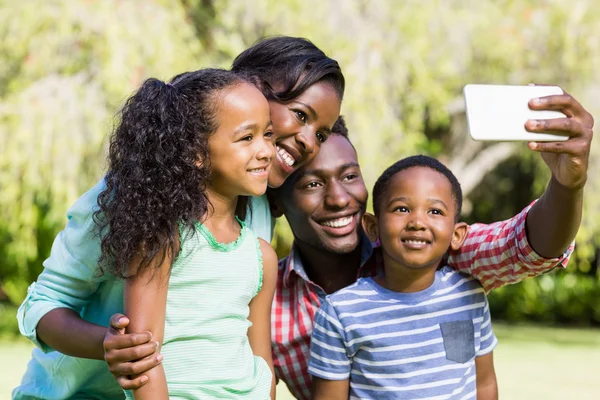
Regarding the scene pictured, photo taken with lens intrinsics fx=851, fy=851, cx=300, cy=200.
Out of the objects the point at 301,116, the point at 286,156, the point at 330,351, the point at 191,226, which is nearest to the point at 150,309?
the point at 191,226

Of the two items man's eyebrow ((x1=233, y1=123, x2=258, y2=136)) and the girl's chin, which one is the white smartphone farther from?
the girl's chin

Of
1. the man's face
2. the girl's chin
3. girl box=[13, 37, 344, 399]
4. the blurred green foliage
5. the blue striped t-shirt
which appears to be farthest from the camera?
the blurred green foliage

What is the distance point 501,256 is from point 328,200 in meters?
0.66

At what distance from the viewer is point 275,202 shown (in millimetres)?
3184

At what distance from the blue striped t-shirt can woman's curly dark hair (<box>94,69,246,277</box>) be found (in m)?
0.64

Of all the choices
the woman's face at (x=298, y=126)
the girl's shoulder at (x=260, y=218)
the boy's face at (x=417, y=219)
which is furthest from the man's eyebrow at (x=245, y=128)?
the boy's face at (x=417, y=219)

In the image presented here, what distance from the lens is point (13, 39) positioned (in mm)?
8898

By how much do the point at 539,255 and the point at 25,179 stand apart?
23.9 feet

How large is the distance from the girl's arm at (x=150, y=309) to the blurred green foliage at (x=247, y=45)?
6.52 meters

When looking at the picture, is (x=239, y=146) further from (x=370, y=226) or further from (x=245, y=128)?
(x=370, y=226)

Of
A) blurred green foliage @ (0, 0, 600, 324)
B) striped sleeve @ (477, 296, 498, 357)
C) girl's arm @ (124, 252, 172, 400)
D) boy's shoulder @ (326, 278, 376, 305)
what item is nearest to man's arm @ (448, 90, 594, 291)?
striped sleeve @ (477, 296, 498, 357)

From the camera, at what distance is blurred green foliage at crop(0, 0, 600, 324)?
875cm

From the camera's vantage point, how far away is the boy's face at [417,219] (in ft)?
8.92

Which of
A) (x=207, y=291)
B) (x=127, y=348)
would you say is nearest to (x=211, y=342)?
(x=207, y=291)
